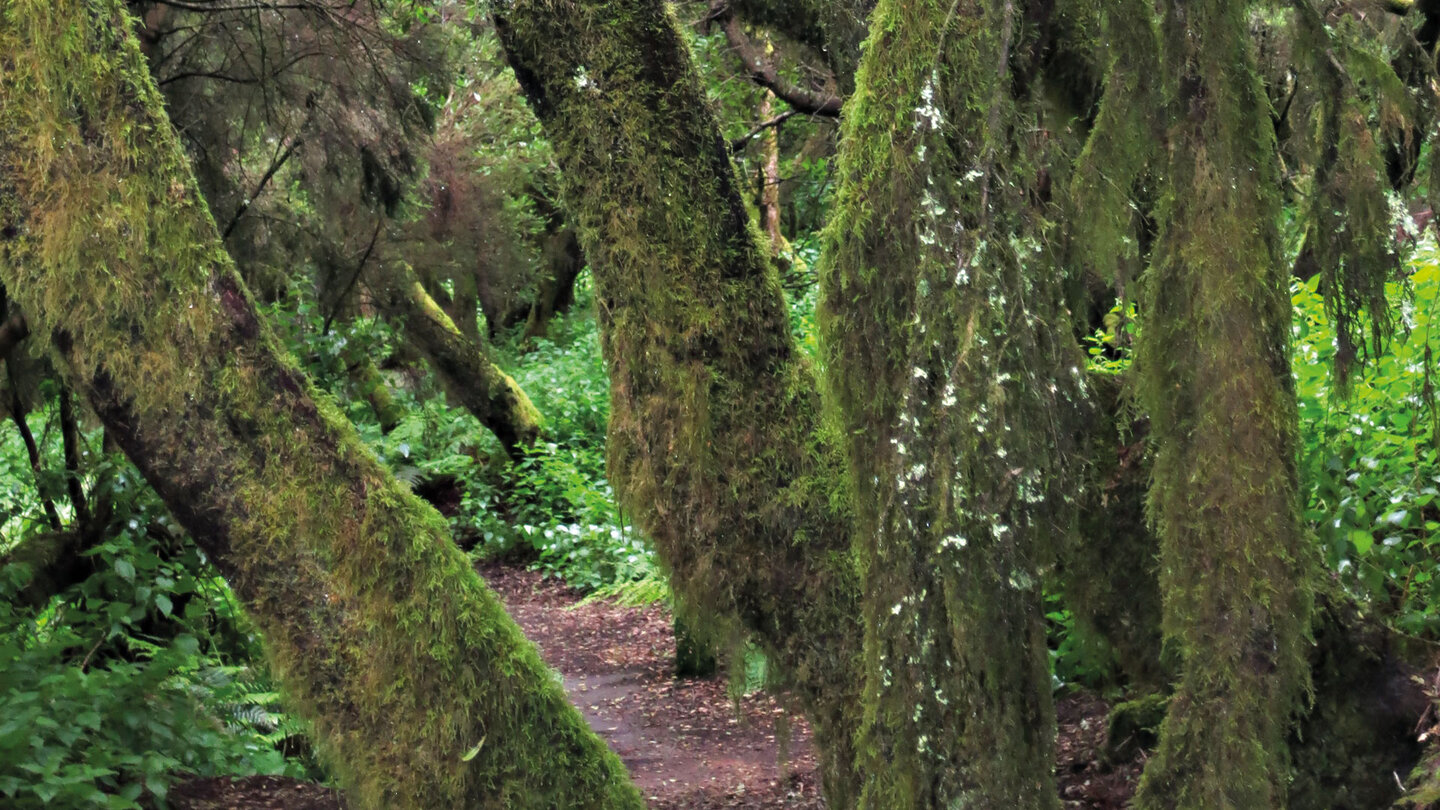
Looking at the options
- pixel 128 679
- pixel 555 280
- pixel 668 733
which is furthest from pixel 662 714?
pixel 555 280

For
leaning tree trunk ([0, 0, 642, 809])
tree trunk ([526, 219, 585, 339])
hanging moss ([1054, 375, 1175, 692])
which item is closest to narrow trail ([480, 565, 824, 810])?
leaning tree trunk ([0, 0, 642, 809])

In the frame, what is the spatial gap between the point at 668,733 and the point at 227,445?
470cm

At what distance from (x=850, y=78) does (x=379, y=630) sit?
297 centimetres

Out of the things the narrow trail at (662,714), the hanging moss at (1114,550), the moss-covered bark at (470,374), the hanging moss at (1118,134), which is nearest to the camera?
the hanging moss at (1118,134)

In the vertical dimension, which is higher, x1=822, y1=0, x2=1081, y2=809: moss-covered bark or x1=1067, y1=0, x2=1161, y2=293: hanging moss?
x1=1067, y1=0, x2=1161, y2=293: hanging moss

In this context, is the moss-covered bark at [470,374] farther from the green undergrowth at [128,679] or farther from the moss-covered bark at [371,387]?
the green undergrowth at [128,679]

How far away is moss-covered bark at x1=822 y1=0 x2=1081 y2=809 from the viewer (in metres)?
2.19

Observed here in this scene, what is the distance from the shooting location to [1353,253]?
103 inches

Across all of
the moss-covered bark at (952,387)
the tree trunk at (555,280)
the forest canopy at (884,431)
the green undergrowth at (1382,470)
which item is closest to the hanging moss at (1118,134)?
the forest canopy at (884,431)

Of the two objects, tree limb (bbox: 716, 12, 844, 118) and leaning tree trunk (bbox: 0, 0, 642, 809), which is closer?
leaning tree trunk (bbox: 0, 0, 642, 809)

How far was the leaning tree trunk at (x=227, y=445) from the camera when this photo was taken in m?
3.25

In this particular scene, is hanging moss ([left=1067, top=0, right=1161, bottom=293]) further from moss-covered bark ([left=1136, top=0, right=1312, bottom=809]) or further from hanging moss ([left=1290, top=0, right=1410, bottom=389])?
hanging moss ([left=1290, top=0, right=1410, bottom=389])

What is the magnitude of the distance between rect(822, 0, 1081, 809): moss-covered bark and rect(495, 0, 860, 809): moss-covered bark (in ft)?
2.60

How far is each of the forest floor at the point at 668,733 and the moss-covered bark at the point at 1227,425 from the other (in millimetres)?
1538
